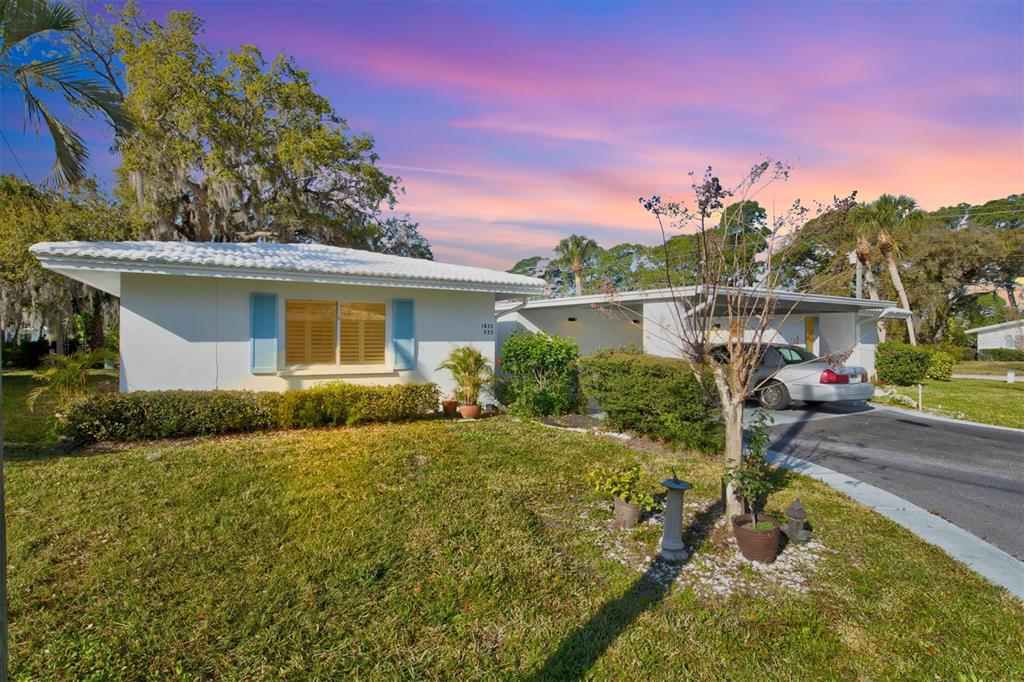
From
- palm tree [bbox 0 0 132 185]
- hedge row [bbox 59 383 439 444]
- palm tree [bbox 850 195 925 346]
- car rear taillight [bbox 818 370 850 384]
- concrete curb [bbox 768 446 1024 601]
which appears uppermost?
palm tree [bbox 850 195 925 346]

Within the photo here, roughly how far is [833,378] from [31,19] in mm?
14068

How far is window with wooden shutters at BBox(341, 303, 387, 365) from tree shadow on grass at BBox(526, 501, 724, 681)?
714 centimetres

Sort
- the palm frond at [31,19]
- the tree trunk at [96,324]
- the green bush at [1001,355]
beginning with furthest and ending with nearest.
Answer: the green bush at [1001,355] < the tree trunk at [96,324] < the palm frond at [31,19]

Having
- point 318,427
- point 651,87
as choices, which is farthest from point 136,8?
point 651,87

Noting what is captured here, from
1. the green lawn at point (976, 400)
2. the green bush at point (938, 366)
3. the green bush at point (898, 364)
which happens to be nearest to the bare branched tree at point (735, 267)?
the green lawn at point (976, 400)

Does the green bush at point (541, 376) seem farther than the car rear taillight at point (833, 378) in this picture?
No

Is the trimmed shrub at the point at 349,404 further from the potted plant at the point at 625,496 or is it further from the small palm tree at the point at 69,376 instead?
the potted plant at the point at 625,496

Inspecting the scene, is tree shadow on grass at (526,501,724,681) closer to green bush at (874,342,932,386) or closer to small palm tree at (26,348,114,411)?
small palm tree at (26,348,114,411)

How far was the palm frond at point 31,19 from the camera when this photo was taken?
5535 millimetres

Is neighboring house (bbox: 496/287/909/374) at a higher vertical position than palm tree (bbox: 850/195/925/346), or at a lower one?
lower

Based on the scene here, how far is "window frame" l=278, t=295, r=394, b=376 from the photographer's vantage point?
359 inches

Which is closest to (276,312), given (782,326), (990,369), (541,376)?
(541,376)

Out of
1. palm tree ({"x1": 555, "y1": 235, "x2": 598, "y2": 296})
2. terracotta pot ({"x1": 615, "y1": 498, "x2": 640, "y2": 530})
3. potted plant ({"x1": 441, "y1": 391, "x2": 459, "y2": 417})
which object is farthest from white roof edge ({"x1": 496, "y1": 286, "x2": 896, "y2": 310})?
palm tree ({"x1": 555, "y1": 235, "x2": 598, "y2": 296})

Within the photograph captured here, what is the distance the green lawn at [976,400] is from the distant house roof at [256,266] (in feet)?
31.9
